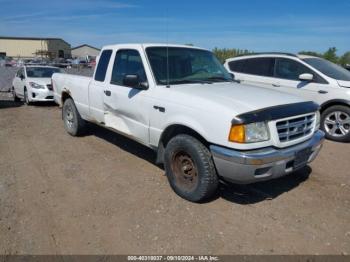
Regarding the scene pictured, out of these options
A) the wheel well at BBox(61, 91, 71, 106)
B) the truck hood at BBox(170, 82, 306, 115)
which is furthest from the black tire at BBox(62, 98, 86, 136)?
the truck hood at BBox(170, 82, 306, 115)

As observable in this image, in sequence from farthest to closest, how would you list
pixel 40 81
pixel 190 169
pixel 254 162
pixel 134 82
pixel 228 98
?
1. pixel 40 81
2. pixel 134 82
3. pixel 190 169
4. pixel 228 98
5. pixel 254 162

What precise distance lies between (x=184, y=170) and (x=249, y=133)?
106cm

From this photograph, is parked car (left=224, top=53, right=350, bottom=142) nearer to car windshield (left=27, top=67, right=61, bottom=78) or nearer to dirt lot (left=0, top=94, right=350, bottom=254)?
dirt lot (left=0, top=94, right=350, bottom=254)

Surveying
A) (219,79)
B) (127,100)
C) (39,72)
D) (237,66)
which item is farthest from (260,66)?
(39,72)

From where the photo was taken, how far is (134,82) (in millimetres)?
4309

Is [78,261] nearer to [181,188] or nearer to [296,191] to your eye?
[181,188]

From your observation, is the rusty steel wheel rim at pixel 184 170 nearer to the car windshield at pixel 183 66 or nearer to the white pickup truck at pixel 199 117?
the white pickup truck at pixel 199 117

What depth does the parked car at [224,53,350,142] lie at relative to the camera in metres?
6.84

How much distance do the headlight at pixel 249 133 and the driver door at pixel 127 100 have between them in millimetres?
1450

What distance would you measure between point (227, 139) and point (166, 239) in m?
1.22

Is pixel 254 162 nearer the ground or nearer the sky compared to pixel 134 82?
nearer the ground

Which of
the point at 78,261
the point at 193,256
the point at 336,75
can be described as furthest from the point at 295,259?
the point at 336,75

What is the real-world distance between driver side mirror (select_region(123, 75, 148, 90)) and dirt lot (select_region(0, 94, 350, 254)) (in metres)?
1.37

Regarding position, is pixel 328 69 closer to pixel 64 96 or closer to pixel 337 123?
pixel 337 123
